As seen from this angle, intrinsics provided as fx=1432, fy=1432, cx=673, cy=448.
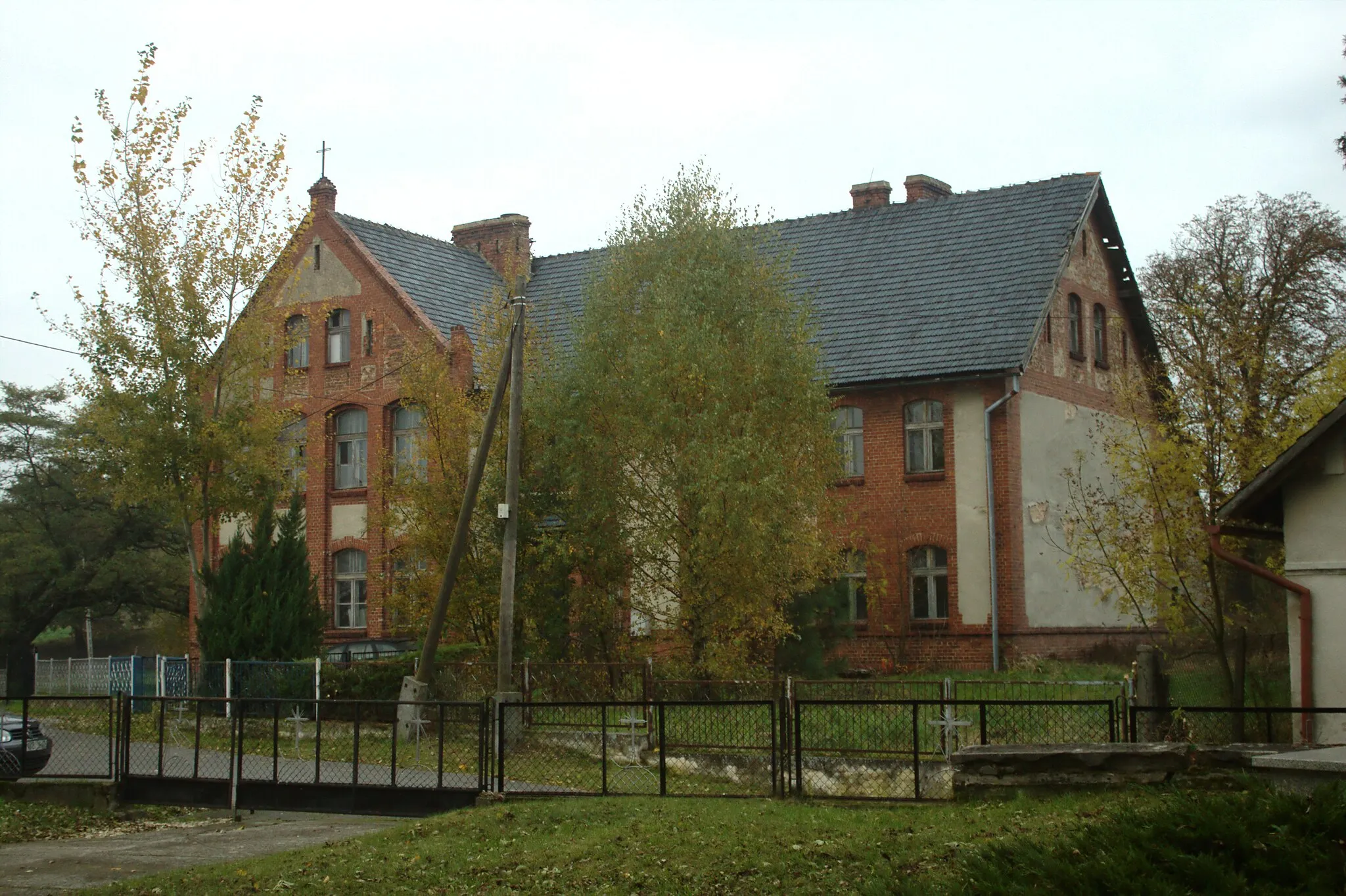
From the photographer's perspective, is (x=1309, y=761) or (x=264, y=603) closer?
(x=1309, y=761)

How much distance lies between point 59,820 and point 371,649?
48.9ft

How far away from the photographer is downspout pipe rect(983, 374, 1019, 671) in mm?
27984

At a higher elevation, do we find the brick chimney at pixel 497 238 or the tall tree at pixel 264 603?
the brick chimney at pixel 497 238

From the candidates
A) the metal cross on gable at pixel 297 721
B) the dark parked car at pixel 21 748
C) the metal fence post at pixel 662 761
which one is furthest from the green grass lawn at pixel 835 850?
the dark parked car at pixel 21 748

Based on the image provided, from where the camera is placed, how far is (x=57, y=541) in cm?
5072

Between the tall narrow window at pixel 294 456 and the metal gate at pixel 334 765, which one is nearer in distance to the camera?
the metal gate at pixel 334 765

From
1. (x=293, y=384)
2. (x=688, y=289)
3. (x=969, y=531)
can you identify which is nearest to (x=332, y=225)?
(x=293, y=384)

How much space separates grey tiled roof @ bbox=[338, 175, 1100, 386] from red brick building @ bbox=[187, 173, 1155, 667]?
0.05 m

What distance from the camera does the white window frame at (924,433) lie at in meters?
29.4

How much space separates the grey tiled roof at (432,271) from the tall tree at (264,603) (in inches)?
340

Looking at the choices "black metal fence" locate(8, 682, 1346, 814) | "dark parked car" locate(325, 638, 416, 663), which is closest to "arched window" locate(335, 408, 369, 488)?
"dark parked car" locate(325, 638, 416, 663)

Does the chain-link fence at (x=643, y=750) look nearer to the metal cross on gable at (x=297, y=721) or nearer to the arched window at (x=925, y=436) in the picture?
the metal cross on gable at (x=297, y=721)

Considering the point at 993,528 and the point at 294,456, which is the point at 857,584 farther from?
the point at 294,456

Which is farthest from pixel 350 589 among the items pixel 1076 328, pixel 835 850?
pixel 835 850
